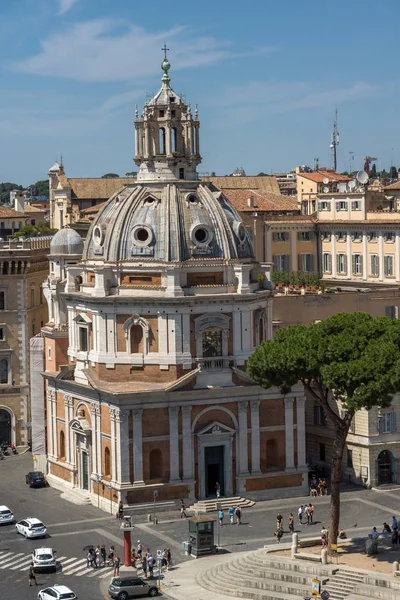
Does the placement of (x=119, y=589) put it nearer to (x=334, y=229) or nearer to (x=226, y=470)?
(x=226, y=470)

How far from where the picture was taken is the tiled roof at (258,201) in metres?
108

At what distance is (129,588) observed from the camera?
201 feet

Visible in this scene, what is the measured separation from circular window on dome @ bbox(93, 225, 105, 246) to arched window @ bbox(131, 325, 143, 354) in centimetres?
543

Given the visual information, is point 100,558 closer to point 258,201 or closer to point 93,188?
point 258,201

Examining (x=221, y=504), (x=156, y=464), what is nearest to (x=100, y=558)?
(x=156, y=464)

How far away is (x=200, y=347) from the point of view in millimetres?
78688

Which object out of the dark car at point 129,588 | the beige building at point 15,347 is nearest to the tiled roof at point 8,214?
the beige building at point 15,347

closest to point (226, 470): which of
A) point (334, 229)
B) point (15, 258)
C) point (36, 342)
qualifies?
point (36, 342)

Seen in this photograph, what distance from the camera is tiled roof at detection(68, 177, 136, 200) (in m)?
143

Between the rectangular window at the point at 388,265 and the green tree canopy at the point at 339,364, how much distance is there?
110ft

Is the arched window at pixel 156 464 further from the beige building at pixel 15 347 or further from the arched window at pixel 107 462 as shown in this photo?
the beige building at pixel 15 347

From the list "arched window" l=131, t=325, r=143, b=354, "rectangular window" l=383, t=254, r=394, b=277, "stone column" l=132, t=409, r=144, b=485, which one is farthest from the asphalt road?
"rectangular window" l=383, t=254, r=394, b=277

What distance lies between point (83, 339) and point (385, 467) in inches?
692

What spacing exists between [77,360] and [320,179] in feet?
175
